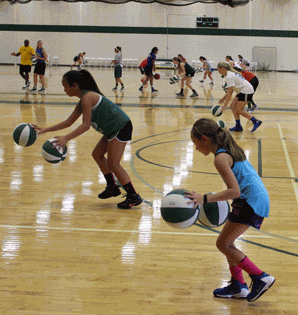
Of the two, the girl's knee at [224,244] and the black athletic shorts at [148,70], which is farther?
Result: the black athletic shorts at [148,70]

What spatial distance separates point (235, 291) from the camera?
320 cm

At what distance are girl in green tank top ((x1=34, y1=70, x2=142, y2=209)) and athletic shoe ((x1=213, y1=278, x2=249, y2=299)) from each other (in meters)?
2.12

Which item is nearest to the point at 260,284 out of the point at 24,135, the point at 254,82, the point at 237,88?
the point at 24,135

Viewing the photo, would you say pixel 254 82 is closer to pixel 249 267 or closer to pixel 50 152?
pixel 50 152

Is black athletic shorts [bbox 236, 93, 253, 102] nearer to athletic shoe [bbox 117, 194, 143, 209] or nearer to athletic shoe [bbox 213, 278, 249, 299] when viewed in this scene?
athletic shoe [bbox 117, 194, 143, 209]

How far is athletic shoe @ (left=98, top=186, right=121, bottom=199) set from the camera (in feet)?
17.8

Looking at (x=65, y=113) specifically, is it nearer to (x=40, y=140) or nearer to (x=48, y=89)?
(x=40, y=140)

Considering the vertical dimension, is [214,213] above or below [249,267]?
above

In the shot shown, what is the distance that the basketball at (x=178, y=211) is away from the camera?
10.3 ft

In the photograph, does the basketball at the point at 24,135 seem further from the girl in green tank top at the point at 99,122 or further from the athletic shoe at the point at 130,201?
the athletic shoe at the point at 130,201

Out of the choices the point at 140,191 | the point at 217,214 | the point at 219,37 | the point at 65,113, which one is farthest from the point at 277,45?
the point at 217,214

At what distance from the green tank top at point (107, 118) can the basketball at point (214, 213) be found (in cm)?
175

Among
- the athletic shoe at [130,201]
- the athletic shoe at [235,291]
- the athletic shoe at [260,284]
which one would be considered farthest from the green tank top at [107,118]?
the athletic shoe at [260,284]

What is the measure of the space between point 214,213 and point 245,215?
398mm
